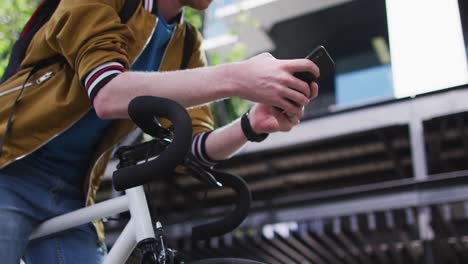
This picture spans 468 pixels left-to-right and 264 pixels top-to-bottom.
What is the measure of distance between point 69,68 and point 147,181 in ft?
1.82

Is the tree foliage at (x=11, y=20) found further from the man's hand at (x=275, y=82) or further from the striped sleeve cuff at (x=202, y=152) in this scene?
the man's hand at (x=275, y=82)

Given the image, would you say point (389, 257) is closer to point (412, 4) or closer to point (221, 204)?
point (221, 204)

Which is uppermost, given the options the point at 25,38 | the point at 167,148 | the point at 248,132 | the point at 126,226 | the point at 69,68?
the point at 25,38

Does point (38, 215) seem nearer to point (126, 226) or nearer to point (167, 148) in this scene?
point (126, 226)

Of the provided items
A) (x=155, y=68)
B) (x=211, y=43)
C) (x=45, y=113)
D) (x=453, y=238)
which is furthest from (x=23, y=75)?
(x=211, y=43)

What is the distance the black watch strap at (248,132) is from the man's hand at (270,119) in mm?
20

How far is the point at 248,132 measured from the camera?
5.98ft

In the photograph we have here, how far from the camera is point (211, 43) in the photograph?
12.9 meters

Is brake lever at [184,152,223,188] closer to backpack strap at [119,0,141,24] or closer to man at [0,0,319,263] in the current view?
man at [0,0,319,263]

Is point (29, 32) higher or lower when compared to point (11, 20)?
lower

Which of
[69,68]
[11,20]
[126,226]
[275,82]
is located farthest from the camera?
[11,20]

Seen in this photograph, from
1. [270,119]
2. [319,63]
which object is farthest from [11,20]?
[319,63]

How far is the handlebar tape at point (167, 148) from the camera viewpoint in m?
1.41

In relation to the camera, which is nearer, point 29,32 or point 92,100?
point 92,100
